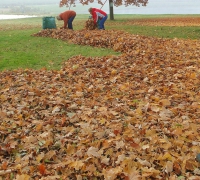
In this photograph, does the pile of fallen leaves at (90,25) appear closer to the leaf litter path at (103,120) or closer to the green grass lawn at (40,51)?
the green grass lawn at (40,51)

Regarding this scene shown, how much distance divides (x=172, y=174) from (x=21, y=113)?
9.50 feet

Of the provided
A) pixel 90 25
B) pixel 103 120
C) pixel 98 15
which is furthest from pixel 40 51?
pixel 103 120

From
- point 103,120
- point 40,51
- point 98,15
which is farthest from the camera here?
point 98,15

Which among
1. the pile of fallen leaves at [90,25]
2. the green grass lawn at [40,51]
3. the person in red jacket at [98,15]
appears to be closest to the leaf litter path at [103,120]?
the green grass lawn at [40,51]

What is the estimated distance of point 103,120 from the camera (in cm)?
447

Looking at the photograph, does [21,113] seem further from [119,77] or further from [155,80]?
[155,80]

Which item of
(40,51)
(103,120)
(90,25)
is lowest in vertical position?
(103,120)

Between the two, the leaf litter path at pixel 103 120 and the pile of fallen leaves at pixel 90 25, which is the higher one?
the pile of fallen leaves at pixel 90 25

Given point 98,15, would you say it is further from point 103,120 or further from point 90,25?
point 103,120

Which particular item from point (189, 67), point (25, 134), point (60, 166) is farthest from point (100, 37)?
point (60, 166)

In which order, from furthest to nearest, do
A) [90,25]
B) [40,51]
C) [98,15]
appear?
1. [90,25]
2. [98,15]
3. [40,51]

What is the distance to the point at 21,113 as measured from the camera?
4992mm

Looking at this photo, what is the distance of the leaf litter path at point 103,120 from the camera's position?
3328 mm

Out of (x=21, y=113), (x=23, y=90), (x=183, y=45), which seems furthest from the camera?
(x=183, y=45)
